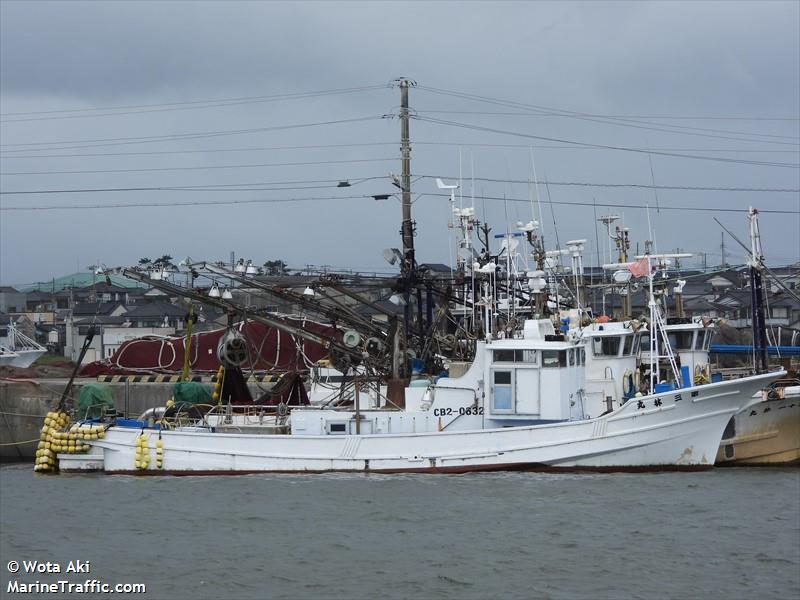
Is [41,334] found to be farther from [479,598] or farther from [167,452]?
[479,598]

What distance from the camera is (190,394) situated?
3048 centimetres

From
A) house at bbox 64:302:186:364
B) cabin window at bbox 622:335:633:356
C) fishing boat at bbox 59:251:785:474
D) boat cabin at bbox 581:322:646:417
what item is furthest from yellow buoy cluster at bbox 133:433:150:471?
house at bbox 64:302:186:364

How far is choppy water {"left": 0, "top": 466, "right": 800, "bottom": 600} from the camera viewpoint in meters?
17.6

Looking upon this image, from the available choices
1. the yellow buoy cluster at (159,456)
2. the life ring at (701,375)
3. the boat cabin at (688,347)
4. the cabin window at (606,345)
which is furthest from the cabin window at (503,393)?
the yellow buoy cluster at (159,456)

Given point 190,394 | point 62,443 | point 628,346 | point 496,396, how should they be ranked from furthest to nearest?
point 190,394, point 62,443, point 628,346, point 496,396

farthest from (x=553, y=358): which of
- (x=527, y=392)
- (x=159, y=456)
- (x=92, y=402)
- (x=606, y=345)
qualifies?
(x=92, y=402)

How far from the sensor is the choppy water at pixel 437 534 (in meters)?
17.6

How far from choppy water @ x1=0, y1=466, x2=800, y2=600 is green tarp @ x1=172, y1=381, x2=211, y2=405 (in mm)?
3479

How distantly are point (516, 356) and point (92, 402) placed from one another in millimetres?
11619

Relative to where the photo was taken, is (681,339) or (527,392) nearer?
(527,392)

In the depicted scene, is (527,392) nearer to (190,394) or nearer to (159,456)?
(159,456)

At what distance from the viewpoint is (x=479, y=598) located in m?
17.0

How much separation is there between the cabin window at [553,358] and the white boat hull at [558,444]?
140cm

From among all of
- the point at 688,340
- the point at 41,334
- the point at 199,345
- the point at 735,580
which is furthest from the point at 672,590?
the point at 41,334
